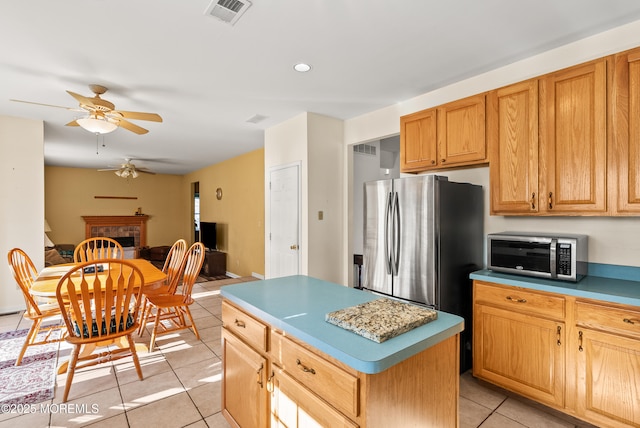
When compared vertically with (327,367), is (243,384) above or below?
below

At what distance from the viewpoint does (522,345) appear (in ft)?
7.18

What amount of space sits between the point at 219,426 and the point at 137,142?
5253 millimetres

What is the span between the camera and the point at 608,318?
1835 mm

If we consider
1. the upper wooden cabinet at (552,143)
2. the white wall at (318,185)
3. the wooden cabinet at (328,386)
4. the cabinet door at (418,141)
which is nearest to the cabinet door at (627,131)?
the upper wooden cabinet at (552,143)

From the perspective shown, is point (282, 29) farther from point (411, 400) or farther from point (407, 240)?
point (411, 400)

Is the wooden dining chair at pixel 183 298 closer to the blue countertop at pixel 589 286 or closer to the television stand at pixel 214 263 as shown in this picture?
the blue countertop at pixel 589 286

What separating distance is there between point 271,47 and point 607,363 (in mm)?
3085

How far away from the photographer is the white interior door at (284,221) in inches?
→ 160

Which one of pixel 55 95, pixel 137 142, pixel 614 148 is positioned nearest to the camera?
pixel 614 148

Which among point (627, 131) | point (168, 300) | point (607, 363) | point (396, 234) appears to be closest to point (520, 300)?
point (607, 363)

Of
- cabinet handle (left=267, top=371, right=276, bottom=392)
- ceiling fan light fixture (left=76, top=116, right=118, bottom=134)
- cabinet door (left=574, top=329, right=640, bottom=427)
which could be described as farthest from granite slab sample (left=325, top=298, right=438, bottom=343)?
ceiling fan light fixture (left=76, top=116, right=118, bottom=134)

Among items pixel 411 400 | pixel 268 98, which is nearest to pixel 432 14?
pixel 268 98

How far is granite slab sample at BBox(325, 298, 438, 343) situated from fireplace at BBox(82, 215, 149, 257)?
8887 mm

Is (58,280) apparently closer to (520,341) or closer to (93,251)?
(93,251)
